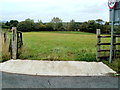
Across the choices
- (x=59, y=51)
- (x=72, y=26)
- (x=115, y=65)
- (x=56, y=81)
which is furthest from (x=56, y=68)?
(x=72, y=26)

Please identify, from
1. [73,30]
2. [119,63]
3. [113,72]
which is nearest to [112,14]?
[119,63]

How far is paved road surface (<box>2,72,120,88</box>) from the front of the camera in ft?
11.5

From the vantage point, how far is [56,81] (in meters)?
3.82

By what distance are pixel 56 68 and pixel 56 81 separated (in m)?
1.15

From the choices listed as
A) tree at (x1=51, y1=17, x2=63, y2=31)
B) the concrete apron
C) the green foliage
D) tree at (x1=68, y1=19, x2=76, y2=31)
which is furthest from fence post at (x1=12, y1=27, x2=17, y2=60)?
tree at (x1=51, y1=17, x2=63, y2=31)

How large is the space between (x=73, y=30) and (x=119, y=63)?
127 feet

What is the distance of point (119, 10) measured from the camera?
5277 mm

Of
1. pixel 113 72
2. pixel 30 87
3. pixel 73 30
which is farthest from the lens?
pixel 73 30

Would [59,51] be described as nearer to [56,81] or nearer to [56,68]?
[56,68]

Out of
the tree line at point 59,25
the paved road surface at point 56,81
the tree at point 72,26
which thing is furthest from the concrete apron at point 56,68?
the tree at point 72,26

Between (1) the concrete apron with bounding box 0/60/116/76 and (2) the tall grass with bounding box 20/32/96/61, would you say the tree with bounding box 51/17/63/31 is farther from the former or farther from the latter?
(1) the concrete apron with bounding box 0/60/116/76

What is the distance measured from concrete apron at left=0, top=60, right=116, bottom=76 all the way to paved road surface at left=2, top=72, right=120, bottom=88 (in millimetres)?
332

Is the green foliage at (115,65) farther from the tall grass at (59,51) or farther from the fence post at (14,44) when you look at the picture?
the fence post at (14,44)

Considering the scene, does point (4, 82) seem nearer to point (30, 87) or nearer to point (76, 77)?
point (30, 87)
